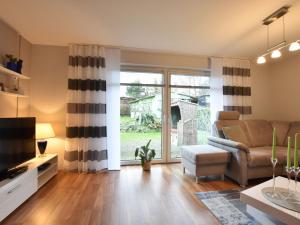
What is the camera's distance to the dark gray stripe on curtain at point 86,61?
3.40 meters

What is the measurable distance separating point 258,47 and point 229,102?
3.89ft

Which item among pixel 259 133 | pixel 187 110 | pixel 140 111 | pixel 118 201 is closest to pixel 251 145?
pixel 259 133

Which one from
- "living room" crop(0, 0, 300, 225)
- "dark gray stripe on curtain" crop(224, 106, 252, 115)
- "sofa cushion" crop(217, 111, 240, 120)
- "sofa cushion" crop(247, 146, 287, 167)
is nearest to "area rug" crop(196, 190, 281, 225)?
"living room" crop(0, 0, 300, 225)

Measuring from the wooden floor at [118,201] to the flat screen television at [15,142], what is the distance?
525 mm

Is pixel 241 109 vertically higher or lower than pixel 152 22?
lower

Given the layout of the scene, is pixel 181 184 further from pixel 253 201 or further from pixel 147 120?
pixel 147 120

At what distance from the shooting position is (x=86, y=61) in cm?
344

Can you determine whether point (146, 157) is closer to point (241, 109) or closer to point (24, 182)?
point (24, 182)

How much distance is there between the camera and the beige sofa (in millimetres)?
2803

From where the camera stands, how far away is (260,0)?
6.86 ft

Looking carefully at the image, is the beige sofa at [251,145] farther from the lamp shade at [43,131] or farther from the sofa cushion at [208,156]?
the lamp shade at [43,131]

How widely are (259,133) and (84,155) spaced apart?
3430 millimetres

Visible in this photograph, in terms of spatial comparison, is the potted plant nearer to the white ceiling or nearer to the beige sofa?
the beige sofa

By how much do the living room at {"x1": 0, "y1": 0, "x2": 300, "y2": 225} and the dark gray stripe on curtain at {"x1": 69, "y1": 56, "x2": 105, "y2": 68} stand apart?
2 centimetres
